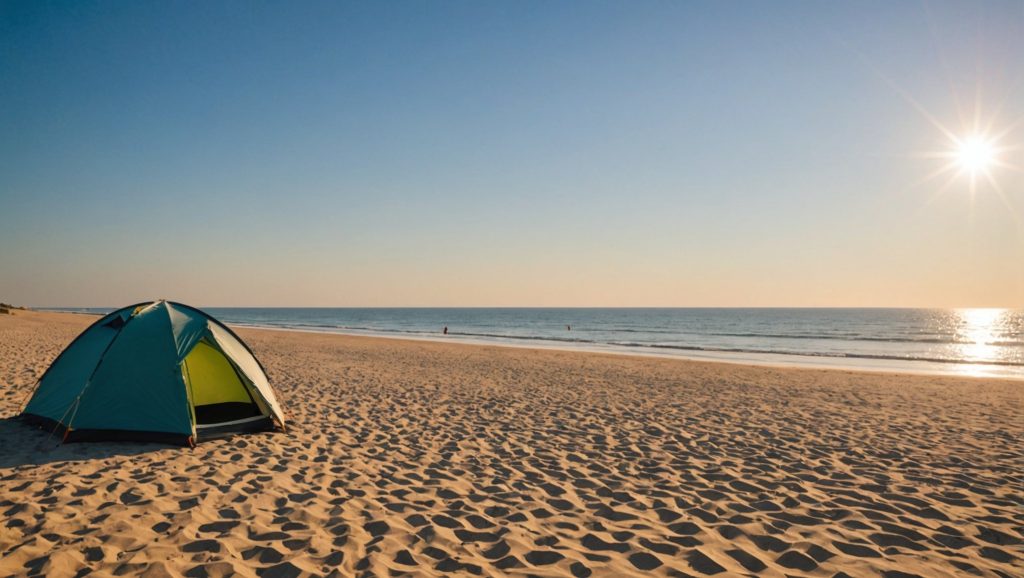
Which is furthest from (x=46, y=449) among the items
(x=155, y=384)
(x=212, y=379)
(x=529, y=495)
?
(x=529, y=495)

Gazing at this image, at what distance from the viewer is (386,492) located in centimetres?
570

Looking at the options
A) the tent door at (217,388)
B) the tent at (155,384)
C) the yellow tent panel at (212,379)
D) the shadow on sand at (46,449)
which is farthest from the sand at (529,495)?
the yellow tent panel at (212,379)

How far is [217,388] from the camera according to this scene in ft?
26.9

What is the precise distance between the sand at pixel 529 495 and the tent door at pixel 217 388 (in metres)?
0.64

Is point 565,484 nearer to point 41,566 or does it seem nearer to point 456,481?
point 456,481

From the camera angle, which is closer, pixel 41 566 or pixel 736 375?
pixel 41 566

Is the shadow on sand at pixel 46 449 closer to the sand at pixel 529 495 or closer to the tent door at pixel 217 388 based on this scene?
the sand at pixel 529 495

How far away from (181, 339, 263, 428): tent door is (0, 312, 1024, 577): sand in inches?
25.0

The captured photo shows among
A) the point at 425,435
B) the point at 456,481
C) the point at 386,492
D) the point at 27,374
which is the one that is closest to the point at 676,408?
the point at 425,435

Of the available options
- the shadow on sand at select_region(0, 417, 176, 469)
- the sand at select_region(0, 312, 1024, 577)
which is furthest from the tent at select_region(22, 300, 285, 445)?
the sand at select_region(0, 312, 1024, 577)

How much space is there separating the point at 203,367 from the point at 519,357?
16.4 meters

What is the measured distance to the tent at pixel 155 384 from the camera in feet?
23.1

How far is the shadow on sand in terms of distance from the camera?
6.26 meters

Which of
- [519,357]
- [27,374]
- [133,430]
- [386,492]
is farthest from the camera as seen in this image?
[519,357]
